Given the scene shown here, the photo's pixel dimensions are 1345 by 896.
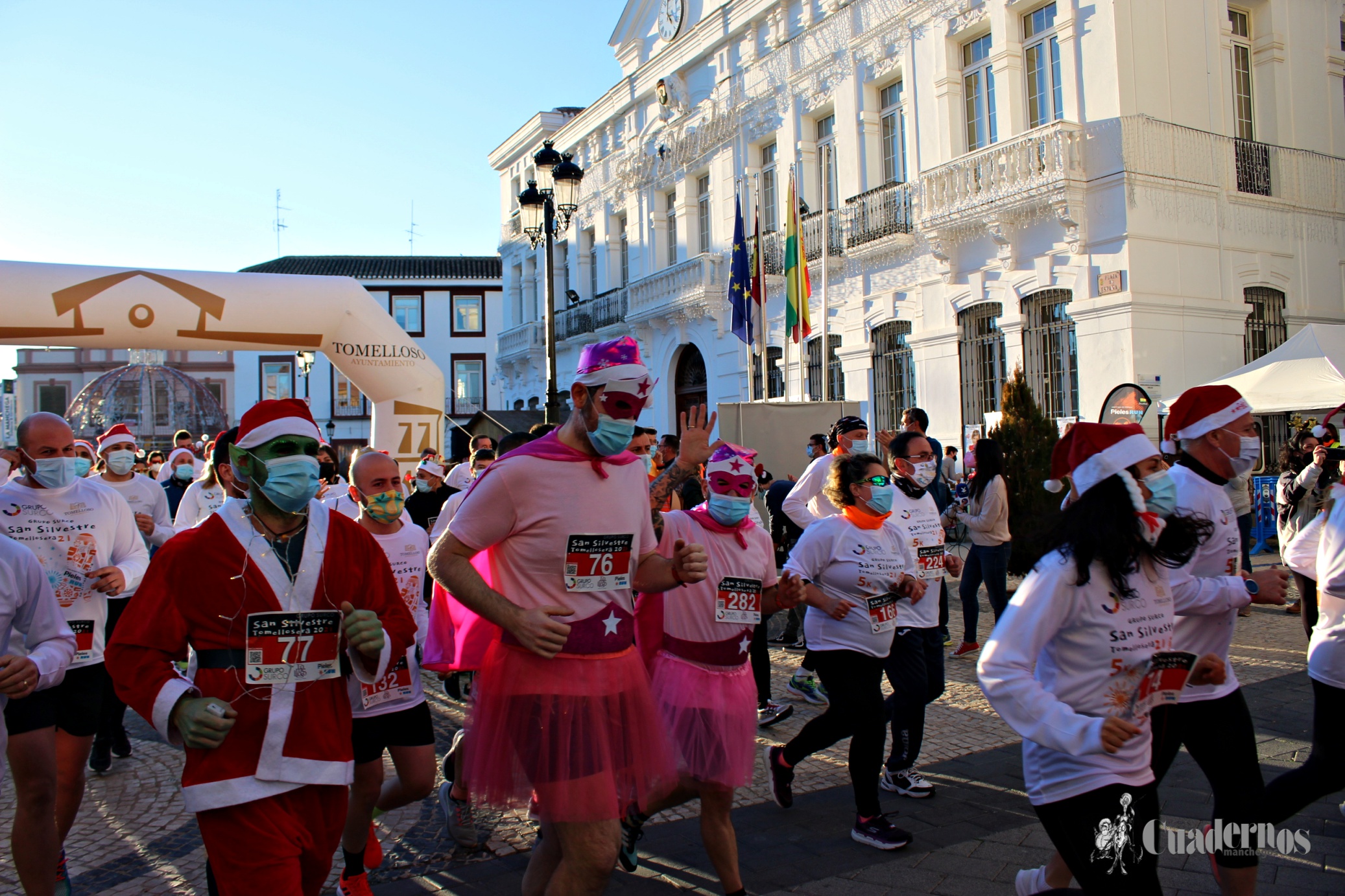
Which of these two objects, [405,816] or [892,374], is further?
[892,374]

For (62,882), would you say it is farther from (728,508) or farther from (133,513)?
(728,508)

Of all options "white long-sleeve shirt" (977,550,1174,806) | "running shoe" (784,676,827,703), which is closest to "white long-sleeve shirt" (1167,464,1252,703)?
"white long-sleeve shirt" (977,550,1174,806)

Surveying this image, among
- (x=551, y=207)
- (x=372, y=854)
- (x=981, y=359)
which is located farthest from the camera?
(x=981, y=359)

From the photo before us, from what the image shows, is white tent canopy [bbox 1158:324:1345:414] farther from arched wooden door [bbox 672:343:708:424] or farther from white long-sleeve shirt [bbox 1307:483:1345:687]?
arched wooden door [bbox 672:343:708:424]

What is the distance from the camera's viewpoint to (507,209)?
37.2 meters

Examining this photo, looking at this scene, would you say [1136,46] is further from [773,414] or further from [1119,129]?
[773,414]

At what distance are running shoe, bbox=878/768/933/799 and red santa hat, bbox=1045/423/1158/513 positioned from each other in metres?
2.74

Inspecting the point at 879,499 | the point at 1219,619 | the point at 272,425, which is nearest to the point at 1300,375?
the point at 879,499

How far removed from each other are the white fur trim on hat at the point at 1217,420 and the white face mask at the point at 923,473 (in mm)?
2280

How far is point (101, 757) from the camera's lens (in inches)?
247

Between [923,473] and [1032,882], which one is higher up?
[923,473]

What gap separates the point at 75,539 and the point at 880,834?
4.06 metres

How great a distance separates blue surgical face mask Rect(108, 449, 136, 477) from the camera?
313 inches

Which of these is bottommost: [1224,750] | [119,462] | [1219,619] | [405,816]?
[405,816]
